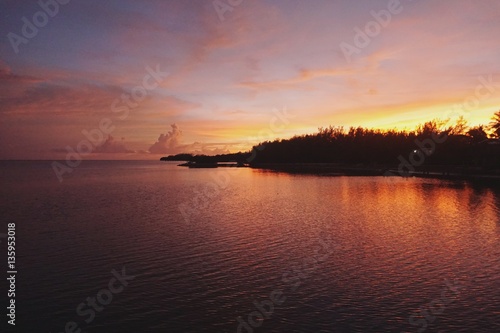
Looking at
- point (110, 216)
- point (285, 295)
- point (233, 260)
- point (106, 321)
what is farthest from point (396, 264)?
point (110, 216)

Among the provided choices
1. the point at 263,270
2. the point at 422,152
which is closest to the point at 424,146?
the point at 422,152

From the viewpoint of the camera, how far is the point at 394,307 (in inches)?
573

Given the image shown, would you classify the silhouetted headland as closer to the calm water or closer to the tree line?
the tree line

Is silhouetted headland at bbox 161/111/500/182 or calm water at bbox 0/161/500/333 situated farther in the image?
silhouetted headland at bbox 161/111/500/182

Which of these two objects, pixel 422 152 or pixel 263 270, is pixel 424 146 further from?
pixel 263 270

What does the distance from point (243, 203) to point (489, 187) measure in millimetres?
37885

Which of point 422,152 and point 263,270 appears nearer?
point 263,270

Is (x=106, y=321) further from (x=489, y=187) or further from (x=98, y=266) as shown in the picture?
(x=489, y=187)

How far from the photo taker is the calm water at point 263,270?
1373 cm

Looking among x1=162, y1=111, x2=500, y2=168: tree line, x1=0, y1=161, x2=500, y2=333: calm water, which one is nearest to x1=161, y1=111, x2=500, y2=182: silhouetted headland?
x1=162, y1=111, x2=500, y2=168: tree line

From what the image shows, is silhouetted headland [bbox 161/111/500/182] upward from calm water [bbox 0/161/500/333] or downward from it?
upward

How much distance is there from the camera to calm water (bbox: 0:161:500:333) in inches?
540

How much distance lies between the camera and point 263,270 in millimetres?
19531

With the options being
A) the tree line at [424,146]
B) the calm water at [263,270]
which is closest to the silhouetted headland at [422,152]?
the tree line at [424,146]
